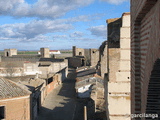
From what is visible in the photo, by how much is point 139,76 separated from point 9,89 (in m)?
8.14

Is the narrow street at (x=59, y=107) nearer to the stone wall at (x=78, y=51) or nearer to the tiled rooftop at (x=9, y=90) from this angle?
the tiled rooftop at (x=9, y=90)

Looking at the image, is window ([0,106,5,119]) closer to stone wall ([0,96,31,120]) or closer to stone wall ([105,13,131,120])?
stone wall ([0,96,31,120])

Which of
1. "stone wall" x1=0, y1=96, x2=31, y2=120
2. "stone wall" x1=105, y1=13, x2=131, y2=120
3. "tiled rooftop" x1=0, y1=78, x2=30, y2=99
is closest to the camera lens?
"stone wall" x1=105, y1=13, x2=131, y2=120

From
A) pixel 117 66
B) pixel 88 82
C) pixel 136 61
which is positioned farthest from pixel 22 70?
pixel 136 61

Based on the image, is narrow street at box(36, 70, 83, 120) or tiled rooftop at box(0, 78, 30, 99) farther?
narrow street at box(36, 70, 83, 120)

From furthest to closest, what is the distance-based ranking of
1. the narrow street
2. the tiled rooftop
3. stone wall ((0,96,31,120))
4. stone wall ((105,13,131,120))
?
the narrow street < the tiled rooftop < stone wall ((0,96,31,120)) < stone wall ((105,13,131,120))

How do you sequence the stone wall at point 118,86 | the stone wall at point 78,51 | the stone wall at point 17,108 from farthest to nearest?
the stone wall at point 78,51, the stone wall at point 17,108, the stone wall at point 118,86

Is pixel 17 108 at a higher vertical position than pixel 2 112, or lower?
higher

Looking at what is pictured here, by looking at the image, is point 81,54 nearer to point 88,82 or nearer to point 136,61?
point 88,82

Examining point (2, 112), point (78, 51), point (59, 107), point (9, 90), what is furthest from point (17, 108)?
point (78, 51)

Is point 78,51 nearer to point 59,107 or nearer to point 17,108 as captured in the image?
point 59,107

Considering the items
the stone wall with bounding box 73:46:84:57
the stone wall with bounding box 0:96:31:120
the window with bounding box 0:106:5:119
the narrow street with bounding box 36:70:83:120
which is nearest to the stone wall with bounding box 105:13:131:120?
the stone wall with bounding box 0:96:31:120

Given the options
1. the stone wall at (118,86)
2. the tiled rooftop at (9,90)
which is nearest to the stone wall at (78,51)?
the tiled rooftop at (9,90)

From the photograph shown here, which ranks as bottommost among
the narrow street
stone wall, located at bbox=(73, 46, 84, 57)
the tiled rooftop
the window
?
the narrow street
